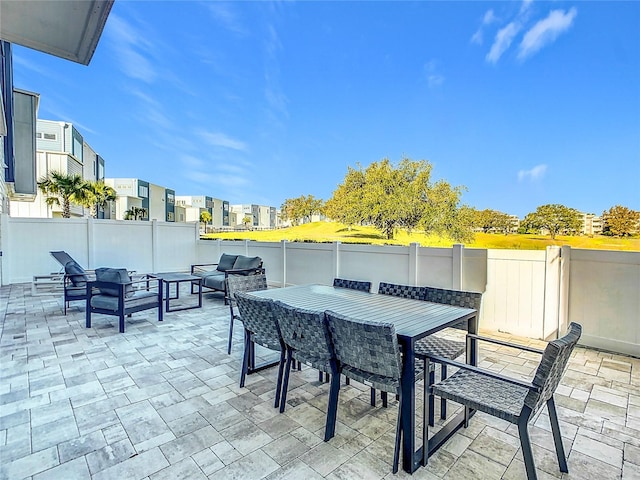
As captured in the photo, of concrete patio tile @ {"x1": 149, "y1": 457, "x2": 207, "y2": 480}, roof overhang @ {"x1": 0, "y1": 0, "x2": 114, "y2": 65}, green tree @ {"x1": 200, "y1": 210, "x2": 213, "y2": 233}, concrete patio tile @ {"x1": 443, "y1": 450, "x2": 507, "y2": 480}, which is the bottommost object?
concrete patio tile @ {"x1": 149, "y1": 457, "x2": 207, "y2": 480}

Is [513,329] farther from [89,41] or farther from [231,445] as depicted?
[89,41]

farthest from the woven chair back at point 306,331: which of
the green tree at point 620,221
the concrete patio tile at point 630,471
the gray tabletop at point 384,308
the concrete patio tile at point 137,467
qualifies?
the green tree at point 620,221

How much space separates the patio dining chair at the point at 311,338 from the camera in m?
2.13

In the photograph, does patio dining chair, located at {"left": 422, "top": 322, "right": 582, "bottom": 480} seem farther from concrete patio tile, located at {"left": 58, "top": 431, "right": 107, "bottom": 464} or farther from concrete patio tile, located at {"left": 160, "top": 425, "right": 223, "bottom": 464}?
concrete patio tile, located at {"left": 58, "top": 431, "right": 107, "bottom": 464}

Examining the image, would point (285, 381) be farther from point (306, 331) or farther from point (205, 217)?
point (205, 217)

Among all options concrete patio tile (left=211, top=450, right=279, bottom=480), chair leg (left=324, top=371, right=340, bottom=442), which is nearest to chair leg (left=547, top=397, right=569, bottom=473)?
chair leg (left=324, top=371, right=340, bottom=442)

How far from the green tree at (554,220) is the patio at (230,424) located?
4.57 metres

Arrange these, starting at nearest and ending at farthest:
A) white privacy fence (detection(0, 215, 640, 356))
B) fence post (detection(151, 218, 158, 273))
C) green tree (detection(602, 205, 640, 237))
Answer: white privacy fence (detection(0, 215, 640, 356)) < green tree (detection(602, 205, 640, 237)) < fence post (detection(151, 218, 158, 273))

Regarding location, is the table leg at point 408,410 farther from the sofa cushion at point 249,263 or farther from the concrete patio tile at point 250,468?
the sofa cushion at point 249,263

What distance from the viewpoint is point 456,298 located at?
9.97ft

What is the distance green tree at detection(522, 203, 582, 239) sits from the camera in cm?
743

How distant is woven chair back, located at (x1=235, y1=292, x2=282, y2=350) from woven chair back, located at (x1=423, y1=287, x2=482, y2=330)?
1547mm

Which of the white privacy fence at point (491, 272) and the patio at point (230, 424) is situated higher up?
the white privacy fence at point (491, 272)

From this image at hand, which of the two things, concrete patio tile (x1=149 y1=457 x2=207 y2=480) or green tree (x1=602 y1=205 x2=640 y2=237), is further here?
green tree (x1=602 y1=205 x2=640 y2=237)
